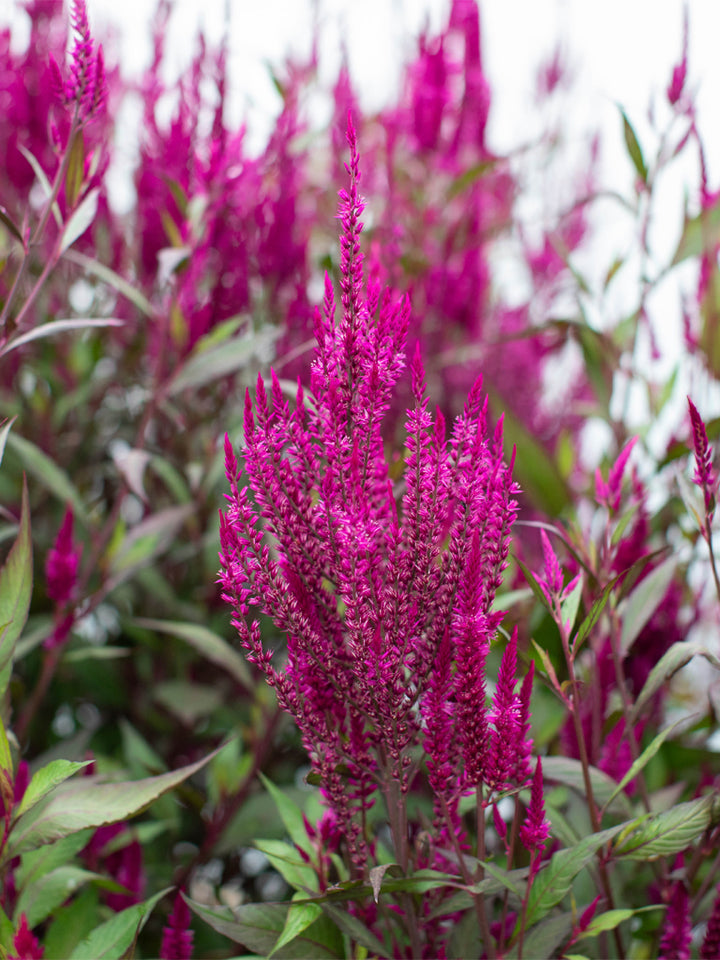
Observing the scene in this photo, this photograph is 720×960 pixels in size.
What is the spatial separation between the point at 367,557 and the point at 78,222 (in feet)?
1.67

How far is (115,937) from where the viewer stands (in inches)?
27.4

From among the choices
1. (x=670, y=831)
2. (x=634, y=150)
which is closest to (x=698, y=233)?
(x=634, y=150)

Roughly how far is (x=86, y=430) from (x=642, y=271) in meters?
1.00

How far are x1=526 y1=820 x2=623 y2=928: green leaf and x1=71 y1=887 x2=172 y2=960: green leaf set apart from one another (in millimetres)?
307

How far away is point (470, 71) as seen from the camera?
1.47m

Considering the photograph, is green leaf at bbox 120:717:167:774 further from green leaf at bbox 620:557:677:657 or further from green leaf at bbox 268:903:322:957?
green leaf at bbox 620:557:677:657

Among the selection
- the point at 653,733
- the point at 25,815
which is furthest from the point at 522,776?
the point at 653,733

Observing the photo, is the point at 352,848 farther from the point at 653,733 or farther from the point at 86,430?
the point at 86,430

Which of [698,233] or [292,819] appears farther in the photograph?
[698,233]

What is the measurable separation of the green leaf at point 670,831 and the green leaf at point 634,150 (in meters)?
0.76

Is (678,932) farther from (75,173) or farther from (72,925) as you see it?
(75,173)

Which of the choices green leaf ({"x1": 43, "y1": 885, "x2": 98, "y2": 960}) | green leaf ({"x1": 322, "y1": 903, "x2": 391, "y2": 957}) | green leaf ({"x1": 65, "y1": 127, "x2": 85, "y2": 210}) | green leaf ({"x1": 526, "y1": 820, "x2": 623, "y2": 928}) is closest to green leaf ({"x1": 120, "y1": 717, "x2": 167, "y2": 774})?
green leaf ({"x1": 43, "y1": 885, "x2": 98, "y2": 960})

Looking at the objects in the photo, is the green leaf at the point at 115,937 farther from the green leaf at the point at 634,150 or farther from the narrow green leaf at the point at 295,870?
the green leaf at the point at 634,150

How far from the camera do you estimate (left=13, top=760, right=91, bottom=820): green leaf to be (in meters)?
0.62
